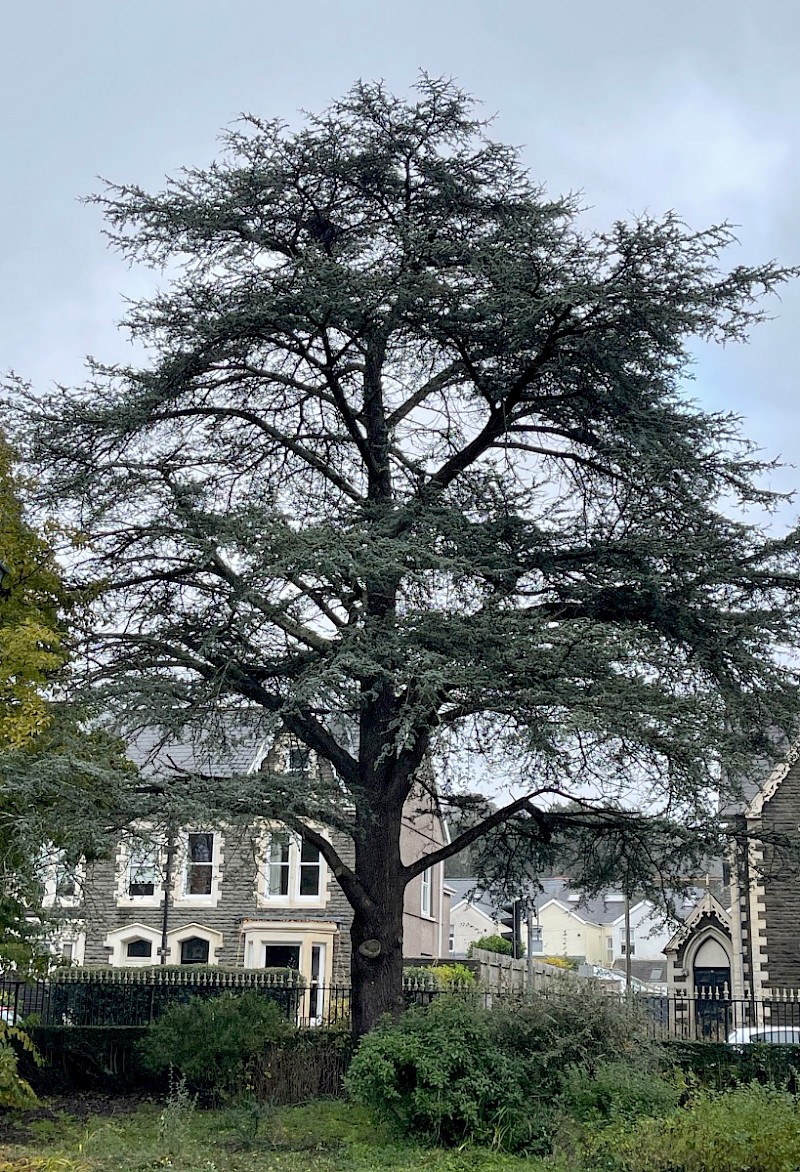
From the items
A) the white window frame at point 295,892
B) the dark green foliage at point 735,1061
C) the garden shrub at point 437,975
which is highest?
the white window frame at point 295,892

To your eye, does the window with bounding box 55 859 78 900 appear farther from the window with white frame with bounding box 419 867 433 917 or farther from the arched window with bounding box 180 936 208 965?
the window with white frame with bounding box 419 867 433 917

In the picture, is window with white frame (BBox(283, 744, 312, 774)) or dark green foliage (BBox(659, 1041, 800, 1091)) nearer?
window with white frame (BBox(283, 744, 312, 774))

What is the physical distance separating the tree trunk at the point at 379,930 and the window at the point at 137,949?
19.0m

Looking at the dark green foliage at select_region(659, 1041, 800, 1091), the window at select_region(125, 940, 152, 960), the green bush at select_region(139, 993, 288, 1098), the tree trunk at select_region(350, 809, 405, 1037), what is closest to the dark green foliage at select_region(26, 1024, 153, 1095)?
the green bush at select_region(139, 993, 288, 1098)

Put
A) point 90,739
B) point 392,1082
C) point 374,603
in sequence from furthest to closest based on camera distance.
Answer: point 374,603 → point 90,739 → point 392,1082

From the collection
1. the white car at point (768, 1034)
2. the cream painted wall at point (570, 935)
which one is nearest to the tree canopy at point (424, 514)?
the white car at point (768, 1034)

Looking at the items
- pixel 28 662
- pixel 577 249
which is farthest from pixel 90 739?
pixel 577 249

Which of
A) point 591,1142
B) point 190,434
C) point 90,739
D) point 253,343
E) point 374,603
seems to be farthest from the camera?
point 190,434

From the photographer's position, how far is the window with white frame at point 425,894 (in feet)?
127

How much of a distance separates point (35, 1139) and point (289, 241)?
11720 mm

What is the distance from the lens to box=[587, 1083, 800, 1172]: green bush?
389 inches

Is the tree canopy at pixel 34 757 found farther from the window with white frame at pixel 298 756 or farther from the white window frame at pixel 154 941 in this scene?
the white window frame at pixel 154 941

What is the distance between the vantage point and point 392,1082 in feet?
42.5

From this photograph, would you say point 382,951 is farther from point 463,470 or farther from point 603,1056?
point 463,470
